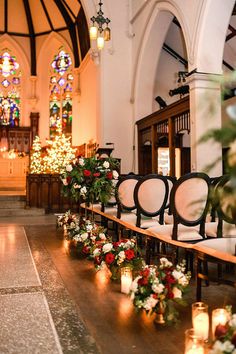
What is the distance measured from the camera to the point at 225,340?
1264 mm

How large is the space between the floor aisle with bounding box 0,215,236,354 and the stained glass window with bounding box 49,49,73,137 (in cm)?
1278

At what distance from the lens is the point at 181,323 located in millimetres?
2309

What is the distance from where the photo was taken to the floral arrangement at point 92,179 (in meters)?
4.52

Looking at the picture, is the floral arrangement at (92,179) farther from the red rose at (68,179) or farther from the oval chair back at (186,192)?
the oval chair back at (186,192)

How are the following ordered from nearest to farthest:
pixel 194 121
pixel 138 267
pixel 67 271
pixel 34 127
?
pixel 138 267
pixel 67 271
pixel 194 121
pixel 34 127

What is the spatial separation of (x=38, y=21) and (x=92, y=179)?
13.8 metres

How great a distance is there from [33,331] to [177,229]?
1398 mm

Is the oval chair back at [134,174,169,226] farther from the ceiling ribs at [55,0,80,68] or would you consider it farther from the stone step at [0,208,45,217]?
the ceiling ribs at [55,0,80,68]

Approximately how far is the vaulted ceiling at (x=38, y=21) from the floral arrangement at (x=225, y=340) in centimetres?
1409

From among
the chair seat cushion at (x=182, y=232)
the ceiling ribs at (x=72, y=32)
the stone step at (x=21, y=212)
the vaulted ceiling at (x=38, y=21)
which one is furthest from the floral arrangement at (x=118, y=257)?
the ceiling ribs at (x=72, y=32)

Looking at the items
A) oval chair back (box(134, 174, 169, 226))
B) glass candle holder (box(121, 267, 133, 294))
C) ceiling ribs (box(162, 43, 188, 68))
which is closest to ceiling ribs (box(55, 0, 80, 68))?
ceiling ribs (box(162, 43, 188, 68))

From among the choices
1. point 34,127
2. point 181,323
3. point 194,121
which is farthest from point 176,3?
point 34,127

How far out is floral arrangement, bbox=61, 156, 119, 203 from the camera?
4.52 m

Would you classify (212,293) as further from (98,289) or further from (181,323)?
(98,289)
